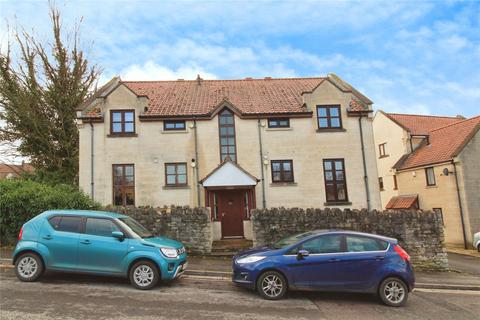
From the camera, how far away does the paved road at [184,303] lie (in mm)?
5977

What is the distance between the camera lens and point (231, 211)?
15.3 metres

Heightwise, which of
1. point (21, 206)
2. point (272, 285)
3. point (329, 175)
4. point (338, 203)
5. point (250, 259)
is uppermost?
point (329, 175)

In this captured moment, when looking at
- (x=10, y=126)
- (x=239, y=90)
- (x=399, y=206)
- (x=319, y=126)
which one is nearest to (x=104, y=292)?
(x=319, y=126)

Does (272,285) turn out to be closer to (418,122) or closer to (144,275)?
(144,275)

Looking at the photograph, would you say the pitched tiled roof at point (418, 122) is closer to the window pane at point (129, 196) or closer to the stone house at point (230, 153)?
the stone house at point (230, 153)

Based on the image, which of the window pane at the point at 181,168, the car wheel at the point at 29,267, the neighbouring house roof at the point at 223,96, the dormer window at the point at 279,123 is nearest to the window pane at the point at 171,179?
the window pane at the point at 181,168

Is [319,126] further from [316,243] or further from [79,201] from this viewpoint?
[79,201]

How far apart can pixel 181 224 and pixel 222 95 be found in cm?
923

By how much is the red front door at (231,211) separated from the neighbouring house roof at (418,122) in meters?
17.8

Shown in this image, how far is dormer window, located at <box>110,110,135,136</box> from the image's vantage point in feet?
52.3

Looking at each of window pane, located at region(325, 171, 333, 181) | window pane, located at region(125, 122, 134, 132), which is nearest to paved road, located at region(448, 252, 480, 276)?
window pane, located at region(325, 171, 333, 181)

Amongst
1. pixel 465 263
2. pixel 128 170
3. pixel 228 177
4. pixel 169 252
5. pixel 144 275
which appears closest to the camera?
pixel 144 275

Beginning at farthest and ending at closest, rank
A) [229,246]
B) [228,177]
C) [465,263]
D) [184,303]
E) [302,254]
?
1. [228,177]
2. [465,263]
3. [229,246]
4. [302,254]
5. [184,303]

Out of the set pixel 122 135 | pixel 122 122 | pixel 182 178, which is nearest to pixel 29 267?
pixel 182 178
